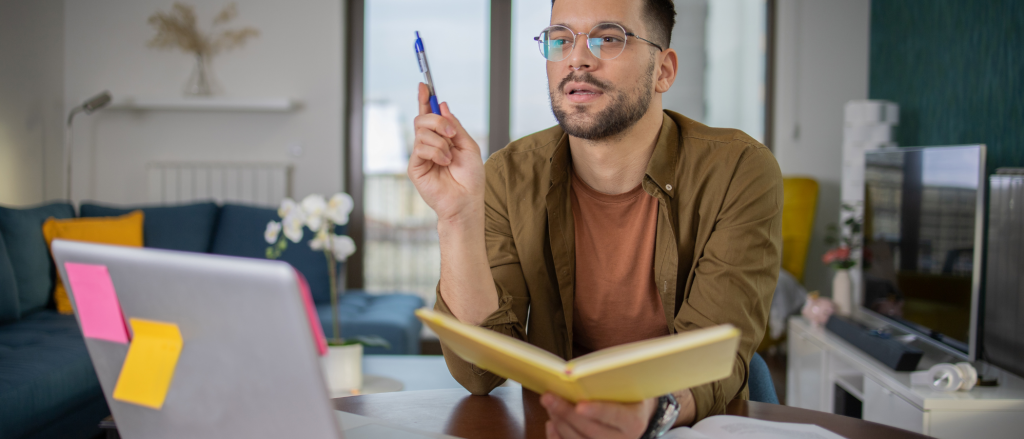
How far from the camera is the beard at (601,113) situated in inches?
46.1

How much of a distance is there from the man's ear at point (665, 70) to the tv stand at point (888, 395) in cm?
105

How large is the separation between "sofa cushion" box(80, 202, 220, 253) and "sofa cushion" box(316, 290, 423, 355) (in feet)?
2.40

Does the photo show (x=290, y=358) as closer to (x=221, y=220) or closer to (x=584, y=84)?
(x=584, y=84)

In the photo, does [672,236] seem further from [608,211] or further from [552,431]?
[552,431]

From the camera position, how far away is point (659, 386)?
0.58 meters

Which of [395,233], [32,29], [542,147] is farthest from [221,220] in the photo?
[542,147]

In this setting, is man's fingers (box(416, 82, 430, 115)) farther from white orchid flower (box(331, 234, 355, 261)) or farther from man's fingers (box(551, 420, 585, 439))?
white orchid flower (box(331, 234, 355, 261))

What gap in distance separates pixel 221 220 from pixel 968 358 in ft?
10.6

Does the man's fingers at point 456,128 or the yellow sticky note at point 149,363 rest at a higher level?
the man's fingers at point 456,128

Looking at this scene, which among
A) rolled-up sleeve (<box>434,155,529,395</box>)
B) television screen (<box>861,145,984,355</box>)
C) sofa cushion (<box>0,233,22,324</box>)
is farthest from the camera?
sofa cushion (<box>0,233,22,324</box>)

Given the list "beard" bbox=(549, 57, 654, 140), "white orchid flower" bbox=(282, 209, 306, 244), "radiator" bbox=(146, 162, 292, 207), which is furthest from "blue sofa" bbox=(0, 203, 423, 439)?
"beard" bbox=(549, 57, 654, 140)

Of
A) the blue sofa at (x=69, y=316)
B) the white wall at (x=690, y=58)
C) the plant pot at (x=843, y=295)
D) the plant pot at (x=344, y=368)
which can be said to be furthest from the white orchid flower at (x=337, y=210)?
the white wall at (x=690, y=58)

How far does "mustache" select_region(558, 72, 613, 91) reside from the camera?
115 centimetres

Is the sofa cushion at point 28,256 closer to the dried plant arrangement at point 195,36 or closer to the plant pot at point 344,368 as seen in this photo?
the dried plant arrangement at point 195,36
